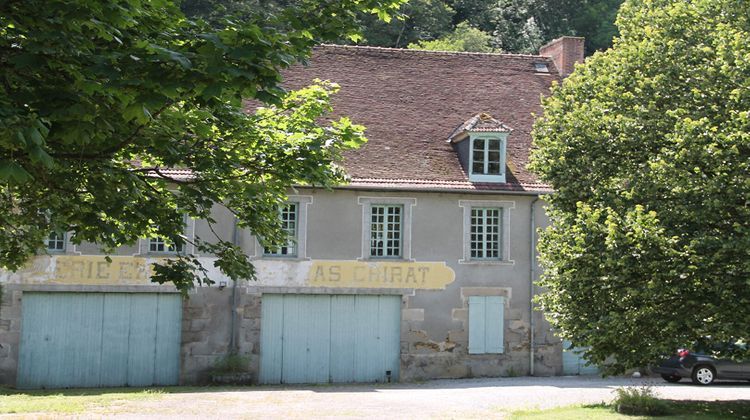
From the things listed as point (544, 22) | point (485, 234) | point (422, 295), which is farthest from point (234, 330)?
point (544, 22)

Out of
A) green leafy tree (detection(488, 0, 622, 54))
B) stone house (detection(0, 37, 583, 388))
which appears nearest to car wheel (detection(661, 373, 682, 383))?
stone house (detection(0, 37, 583, 388))

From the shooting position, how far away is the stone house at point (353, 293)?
21.7 meters

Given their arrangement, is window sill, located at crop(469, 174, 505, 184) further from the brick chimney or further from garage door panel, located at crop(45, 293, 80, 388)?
garage door panel, located at crop(45, 293, 80, 388)

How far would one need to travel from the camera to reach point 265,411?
1661 cm

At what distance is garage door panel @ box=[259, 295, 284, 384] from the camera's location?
2262cm

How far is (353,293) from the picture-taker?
23156 millimetres

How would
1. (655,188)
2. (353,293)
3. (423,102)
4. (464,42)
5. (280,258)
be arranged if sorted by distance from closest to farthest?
(655,188) → (280,258) → (353,293) → (423,102) → (464,42)

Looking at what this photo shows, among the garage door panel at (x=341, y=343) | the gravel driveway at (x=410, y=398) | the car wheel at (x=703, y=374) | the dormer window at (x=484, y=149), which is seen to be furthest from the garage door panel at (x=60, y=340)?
the car wheel at (x=703, y=374)

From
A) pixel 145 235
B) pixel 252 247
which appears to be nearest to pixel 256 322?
pixel 252 247

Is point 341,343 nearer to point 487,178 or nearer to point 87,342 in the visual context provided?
point 487,178

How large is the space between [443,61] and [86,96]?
2176 centimetres

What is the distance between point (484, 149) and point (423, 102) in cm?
290

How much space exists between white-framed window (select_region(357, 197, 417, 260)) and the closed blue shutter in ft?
6.77

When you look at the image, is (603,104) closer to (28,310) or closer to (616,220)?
(616,220)
